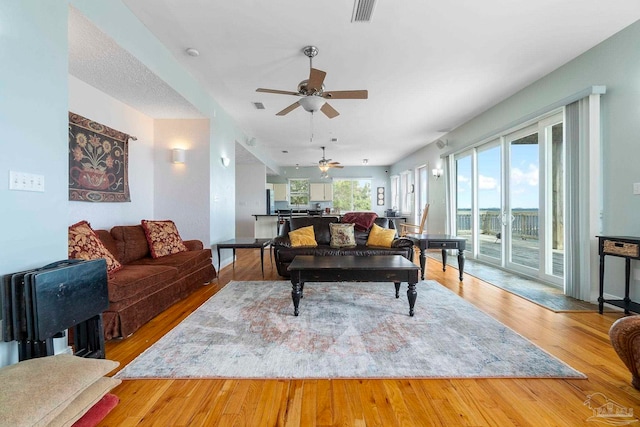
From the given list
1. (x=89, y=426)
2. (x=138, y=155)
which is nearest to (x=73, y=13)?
(x=138, y=155)

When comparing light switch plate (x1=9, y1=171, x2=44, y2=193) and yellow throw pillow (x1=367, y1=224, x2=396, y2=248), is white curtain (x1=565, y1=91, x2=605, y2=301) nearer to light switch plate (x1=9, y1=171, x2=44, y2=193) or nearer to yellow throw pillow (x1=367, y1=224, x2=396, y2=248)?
yellow throw pillow (x1=367, y1=224, x2=396, y2=248)

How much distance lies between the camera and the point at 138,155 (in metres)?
4.10

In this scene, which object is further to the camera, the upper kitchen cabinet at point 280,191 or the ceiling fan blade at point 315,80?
the upper kitchen cabinet at point 280,191

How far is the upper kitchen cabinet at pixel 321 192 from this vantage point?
11.1 metres

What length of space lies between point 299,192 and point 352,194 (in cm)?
217

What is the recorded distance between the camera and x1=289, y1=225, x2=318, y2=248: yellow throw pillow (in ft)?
14.3

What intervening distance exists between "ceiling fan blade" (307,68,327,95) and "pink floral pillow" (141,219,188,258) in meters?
2.65

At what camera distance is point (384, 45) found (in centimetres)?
301

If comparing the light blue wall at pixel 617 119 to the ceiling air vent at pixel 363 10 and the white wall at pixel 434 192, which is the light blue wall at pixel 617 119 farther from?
the white wall at pixel 434 192

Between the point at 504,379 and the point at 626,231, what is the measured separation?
2416 millimetres

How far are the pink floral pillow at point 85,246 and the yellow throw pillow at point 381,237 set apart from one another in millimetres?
3336

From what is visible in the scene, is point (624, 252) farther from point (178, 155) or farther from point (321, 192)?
point (321, 192)

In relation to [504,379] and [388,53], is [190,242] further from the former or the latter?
[504,379]

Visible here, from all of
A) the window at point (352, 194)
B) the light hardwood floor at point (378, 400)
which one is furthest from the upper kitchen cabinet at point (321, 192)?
the light hardwood floor at point (378, 400)
